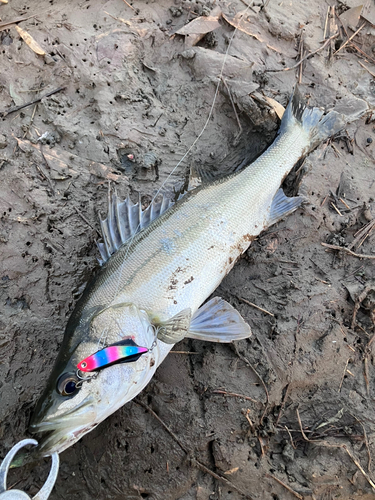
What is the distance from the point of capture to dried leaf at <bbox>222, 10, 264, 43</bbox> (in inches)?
188

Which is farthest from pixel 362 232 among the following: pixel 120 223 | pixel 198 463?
pixel 198 463

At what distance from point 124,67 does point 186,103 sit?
905 mm

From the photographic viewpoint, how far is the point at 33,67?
4191mm

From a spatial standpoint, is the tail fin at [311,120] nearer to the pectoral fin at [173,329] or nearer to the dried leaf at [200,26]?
the dried leaf at [200,26]

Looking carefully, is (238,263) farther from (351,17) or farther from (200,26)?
(351,17)

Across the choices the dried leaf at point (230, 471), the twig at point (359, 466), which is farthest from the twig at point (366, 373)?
the dried leaf at point (230, 471)

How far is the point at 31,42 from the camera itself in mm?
4211

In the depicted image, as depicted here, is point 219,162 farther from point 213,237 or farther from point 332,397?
point 332,397

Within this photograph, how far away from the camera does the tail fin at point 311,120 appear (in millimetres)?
4156

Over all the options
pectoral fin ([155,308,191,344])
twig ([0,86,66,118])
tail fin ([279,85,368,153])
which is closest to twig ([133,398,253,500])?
pectoral fin ([155,308,191,344])

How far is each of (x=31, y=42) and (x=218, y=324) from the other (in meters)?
4.07

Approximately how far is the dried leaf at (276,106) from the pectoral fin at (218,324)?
2557mm

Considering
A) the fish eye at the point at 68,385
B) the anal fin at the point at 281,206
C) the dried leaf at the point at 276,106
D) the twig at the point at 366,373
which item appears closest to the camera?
the fish eye at the point at 68,385

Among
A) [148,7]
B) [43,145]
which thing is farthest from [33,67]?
[148,7]
